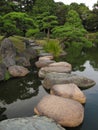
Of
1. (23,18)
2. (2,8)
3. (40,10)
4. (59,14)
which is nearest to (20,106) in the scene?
(23,18)

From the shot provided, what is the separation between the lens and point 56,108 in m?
6.75

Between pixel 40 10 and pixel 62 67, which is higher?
pixel 40 10

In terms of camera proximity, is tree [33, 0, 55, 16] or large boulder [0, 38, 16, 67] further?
tree [33, 0, 55, 16]

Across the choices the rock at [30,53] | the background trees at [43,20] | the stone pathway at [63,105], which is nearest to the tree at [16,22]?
the background trees at [43,20]

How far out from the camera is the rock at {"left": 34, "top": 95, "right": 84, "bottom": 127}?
21.3ft

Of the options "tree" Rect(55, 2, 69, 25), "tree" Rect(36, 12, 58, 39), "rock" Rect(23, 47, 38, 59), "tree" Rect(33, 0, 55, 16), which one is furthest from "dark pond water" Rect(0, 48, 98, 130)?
"tree" Rect(55, 2, 69, 25)

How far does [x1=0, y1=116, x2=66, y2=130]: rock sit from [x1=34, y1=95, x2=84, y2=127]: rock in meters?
Result: 0.52

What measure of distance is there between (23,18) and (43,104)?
4.73 m

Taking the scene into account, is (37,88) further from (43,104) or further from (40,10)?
(40,10)

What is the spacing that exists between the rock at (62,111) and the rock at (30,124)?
52 cm

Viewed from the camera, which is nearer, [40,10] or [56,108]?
[56,108]

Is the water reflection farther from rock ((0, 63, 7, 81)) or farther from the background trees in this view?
the background trees

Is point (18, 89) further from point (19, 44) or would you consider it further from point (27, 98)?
point (19, 44)

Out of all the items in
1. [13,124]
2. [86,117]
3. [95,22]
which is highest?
[95,22]
